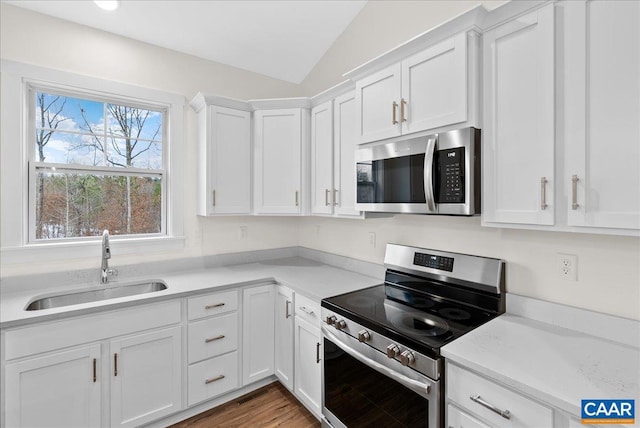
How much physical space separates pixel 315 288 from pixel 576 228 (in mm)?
1450

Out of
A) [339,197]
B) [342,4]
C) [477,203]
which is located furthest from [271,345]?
[342,4]

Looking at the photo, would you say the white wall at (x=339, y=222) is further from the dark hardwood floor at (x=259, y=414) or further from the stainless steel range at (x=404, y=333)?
the dark hardwood floor at (x=259, y=414)

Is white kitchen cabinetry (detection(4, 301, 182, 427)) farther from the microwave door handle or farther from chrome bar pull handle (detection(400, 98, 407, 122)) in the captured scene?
chrome bar pull handle (detection(400, 98, 407, 122))

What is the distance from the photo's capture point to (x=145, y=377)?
77.6 inches

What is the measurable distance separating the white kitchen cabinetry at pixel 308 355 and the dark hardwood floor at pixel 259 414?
0.38 ft

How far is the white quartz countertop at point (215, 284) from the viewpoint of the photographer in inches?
67.3

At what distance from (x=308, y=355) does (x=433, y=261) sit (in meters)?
1.04

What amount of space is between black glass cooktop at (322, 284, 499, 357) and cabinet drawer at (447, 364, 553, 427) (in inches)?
5.0

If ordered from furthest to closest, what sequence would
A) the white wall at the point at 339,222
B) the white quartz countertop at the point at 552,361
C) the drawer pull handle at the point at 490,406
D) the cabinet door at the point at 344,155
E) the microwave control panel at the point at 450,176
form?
the cabinet door at the point at 344,155 < the microwave control panel at the point at 450,176 < the white wall at the point at 339,222 < the drawer pull handle at the point at 490,406 < the white quartz countertop at the point at 552,361

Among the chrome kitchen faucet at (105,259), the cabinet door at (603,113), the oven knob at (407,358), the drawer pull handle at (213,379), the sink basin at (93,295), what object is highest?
the cabinet door at (603,113)

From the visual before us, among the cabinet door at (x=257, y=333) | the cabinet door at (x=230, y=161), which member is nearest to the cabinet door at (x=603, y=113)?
the cabinet door at (x=257, y=333)

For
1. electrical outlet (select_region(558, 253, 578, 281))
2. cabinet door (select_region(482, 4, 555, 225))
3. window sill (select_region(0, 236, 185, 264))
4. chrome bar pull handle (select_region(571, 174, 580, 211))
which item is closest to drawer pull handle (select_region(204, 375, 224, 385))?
window sill (select_region(0, 236, 185, 264))

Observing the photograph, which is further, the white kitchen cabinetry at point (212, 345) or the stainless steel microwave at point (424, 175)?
the white kitchen cabinetry at point (212, 345)

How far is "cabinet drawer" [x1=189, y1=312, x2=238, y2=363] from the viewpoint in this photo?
84.2 inches
